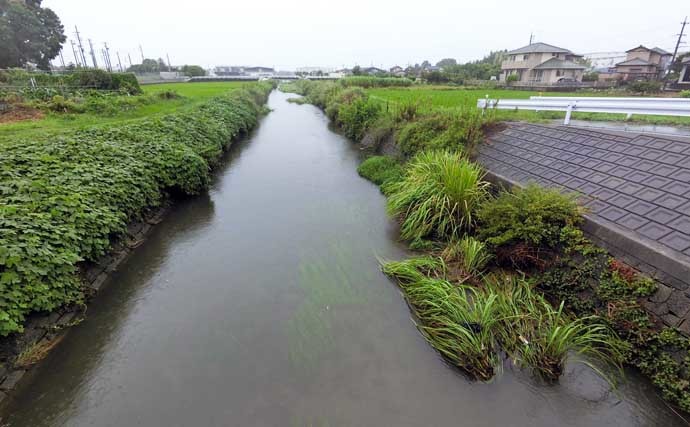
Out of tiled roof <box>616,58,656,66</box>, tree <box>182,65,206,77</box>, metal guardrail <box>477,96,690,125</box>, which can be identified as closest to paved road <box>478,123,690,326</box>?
metal guardrail <box>477,96,690,125</box>

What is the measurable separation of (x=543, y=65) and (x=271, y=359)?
41484 millimetres

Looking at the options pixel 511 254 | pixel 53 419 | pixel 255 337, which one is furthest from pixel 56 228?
pixel 511 254

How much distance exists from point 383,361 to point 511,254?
248 cm

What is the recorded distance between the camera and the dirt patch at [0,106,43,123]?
10789 mm

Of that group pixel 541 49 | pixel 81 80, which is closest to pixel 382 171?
A: pixel 81 80

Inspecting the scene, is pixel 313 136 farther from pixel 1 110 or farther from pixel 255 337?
pixel 255 337

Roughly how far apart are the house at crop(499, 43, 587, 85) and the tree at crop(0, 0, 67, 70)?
173 feet

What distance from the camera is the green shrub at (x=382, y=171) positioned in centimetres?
892

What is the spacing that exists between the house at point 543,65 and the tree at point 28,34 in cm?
5282

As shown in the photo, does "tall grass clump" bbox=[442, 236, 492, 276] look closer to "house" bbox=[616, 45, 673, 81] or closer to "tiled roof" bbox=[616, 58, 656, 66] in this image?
"house" bbox=[616, 45, 673, 81]

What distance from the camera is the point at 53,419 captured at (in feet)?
9.76

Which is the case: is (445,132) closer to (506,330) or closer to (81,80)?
(506,330)

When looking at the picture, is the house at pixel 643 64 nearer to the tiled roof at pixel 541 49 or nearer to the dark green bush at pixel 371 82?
the tiled roof at pixel 541 49

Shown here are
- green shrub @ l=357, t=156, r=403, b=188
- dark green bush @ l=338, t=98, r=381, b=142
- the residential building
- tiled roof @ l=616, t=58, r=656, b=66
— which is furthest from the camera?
the residential building
